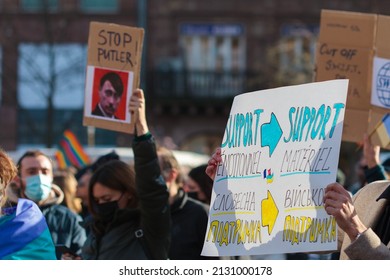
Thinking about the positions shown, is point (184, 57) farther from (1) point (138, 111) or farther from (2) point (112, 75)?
(1) point (138, 111)

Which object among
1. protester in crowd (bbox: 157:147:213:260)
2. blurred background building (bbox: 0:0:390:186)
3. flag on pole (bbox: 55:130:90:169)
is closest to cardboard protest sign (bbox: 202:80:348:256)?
protester in crowd (bbox: 157:147:213:260)

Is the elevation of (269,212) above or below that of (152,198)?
above

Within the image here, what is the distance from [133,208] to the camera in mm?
5410

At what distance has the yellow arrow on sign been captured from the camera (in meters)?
3.88

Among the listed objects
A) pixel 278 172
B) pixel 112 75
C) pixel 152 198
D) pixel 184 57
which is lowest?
pixel 184 57

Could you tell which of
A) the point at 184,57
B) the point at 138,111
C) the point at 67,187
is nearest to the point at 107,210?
the point at 138,111

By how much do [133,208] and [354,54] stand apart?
2118mm

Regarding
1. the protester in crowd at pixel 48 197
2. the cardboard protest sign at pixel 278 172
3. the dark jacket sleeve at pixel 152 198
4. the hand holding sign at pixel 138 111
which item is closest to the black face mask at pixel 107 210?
the dark jacket sleeve at pixel 152 198

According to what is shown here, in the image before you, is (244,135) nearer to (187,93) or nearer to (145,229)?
(145,229)

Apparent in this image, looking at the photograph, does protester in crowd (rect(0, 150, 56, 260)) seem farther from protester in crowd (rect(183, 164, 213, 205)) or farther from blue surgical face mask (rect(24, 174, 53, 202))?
protester in crowd (rect(183, 164, 213, 205))

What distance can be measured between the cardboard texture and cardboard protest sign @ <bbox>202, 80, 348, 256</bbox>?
2418 mm

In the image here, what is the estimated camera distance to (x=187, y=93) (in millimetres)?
33594

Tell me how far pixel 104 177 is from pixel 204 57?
27909mm

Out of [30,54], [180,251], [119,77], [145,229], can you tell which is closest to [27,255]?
[145,229]
